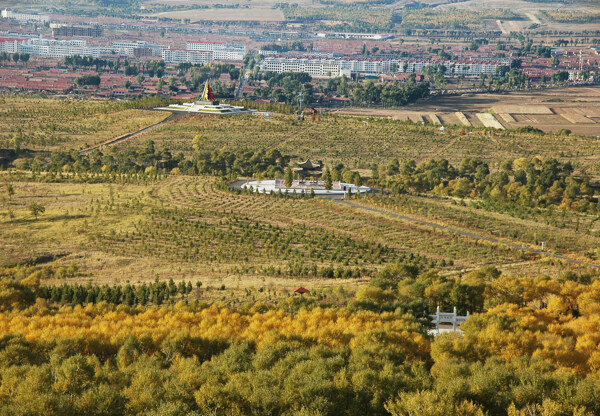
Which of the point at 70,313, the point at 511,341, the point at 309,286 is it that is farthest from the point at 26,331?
the point at 511,341

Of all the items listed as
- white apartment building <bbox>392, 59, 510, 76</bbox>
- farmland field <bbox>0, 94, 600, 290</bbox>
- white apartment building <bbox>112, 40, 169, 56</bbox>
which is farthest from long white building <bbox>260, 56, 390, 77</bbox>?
farmland field <bbox>0, 94, 600, 290</bbox>

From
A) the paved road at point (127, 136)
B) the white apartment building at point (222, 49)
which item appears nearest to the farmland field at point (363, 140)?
the paved road at point (127, 136)

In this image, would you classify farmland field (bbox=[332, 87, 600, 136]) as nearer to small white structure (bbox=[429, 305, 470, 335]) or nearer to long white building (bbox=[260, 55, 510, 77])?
long white building (bbox=[260, 55, 510, 77])

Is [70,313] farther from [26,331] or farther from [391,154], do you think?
[391,154]

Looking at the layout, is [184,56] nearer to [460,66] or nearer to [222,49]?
[222,49]

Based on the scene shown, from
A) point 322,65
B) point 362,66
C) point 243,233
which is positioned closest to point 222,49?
point 322,65
